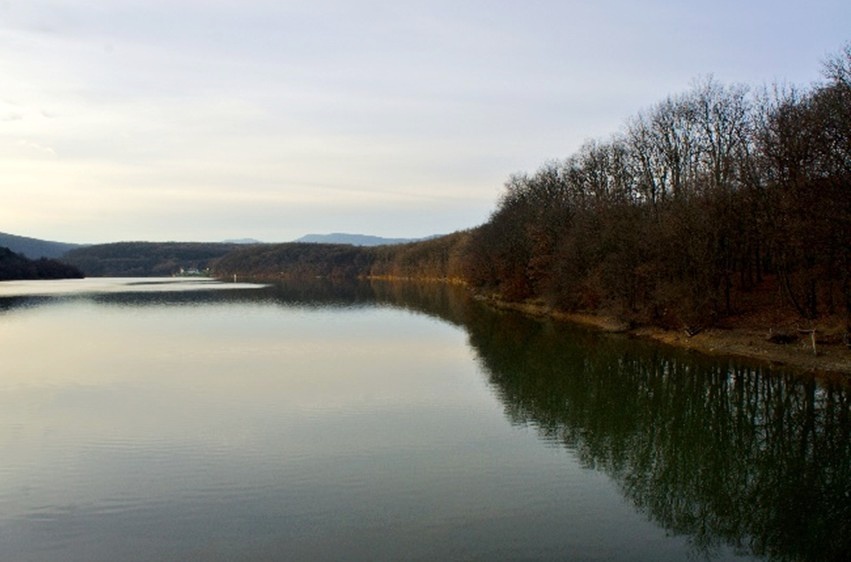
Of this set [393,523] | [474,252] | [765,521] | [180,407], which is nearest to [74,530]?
[393,523]

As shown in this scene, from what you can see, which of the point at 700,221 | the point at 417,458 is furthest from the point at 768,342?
the point at 417,458

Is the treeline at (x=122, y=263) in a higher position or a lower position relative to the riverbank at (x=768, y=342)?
higher

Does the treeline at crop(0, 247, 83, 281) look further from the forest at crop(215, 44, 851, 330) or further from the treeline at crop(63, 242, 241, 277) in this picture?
the forest at crop(215, 44, 851, 330)

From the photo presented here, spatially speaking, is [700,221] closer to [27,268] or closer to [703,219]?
[703,219]

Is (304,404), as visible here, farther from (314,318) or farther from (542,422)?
(314,318)

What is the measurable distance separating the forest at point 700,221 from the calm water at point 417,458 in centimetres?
569

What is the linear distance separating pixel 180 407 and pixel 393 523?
34.3 ft

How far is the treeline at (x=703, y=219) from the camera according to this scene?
24.8 metres

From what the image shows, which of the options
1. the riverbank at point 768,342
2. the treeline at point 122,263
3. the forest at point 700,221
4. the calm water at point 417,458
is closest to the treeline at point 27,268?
the treeline at point 122,263

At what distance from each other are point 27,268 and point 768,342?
430ft

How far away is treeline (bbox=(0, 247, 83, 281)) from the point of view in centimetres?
11906

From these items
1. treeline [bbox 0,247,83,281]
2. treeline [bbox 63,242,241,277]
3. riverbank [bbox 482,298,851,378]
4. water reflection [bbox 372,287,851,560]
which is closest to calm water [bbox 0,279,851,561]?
water reflection [bbox 372,287,851,560]

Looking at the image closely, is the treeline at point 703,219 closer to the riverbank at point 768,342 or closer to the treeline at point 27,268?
the riverbank at point 768,342

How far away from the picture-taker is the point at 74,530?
34.9ft
